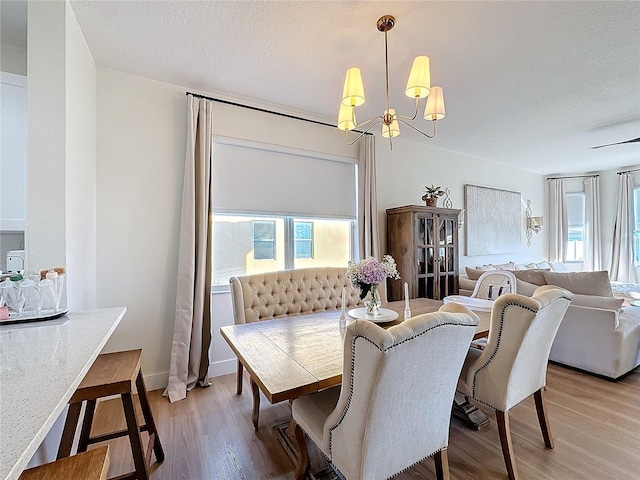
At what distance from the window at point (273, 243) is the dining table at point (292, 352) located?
112 centimetres

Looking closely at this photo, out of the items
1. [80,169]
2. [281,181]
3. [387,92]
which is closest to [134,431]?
[80,169]

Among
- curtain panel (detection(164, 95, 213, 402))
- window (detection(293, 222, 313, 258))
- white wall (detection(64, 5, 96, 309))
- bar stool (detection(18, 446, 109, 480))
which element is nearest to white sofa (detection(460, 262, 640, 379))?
window (detection(293, 222, 313, 258))

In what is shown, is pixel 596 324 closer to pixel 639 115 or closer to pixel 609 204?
pixel 639 115

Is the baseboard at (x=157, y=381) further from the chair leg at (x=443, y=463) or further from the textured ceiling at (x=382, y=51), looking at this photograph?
the textured ceiling at (x=382, y=51)

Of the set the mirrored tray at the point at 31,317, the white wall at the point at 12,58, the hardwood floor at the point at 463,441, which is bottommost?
the hardwood floor at the point at 463,441

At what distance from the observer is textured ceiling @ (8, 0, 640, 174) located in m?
1.79

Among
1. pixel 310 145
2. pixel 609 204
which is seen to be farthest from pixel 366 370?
pixel 609 204

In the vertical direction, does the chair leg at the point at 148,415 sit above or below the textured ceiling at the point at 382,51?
below

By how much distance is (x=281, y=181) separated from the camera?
10.4 ft

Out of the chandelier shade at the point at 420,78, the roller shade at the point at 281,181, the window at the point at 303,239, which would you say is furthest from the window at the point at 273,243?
the chandelier shade at the point at 420,78

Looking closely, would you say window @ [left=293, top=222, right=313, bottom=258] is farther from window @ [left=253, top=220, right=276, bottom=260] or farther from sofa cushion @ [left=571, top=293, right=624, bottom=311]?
sofa cushion @ [left=571, top=293, right=624, bottom=311]

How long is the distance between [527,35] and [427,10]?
796mm

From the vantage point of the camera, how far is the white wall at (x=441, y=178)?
13.0 feet

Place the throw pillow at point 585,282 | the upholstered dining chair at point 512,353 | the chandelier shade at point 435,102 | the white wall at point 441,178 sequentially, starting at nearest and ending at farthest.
Answer: the upholstered dining chair at point 512,353
the chandelier shade at point 435,102
the throw pillow at point 585,282
the white wall at point 441,178
